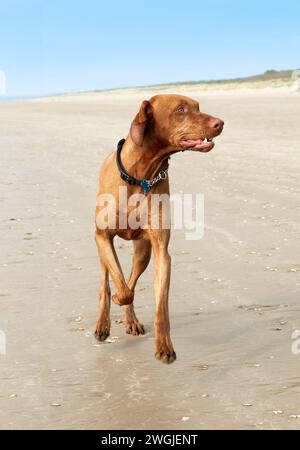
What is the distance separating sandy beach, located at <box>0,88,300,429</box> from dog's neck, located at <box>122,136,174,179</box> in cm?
125

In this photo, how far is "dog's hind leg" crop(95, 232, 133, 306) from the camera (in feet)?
19.8

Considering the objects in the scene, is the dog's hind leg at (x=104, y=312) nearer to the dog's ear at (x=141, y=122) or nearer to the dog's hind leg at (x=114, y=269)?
the dog's hind leg at (x=114, y=269)

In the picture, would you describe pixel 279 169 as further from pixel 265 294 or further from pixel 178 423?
pixel 178 423

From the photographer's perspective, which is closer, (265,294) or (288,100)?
(265,294)

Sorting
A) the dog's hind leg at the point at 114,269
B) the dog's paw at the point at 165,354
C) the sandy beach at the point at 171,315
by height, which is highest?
the dog's hind leg at the point at 114,269

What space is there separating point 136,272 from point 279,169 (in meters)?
9.68

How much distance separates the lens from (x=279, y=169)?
15.9m

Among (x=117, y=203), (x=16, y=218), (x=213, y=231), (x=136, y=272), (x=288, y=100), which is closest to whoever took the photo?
(x=117, y=203)

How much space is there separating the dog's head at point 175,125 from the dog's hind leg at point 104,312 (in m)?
1.10

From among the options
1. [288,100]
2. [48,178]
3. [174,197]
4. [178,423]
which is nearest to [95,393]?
[178,423]

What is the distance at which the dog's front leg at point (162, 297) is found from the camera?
5664mm
